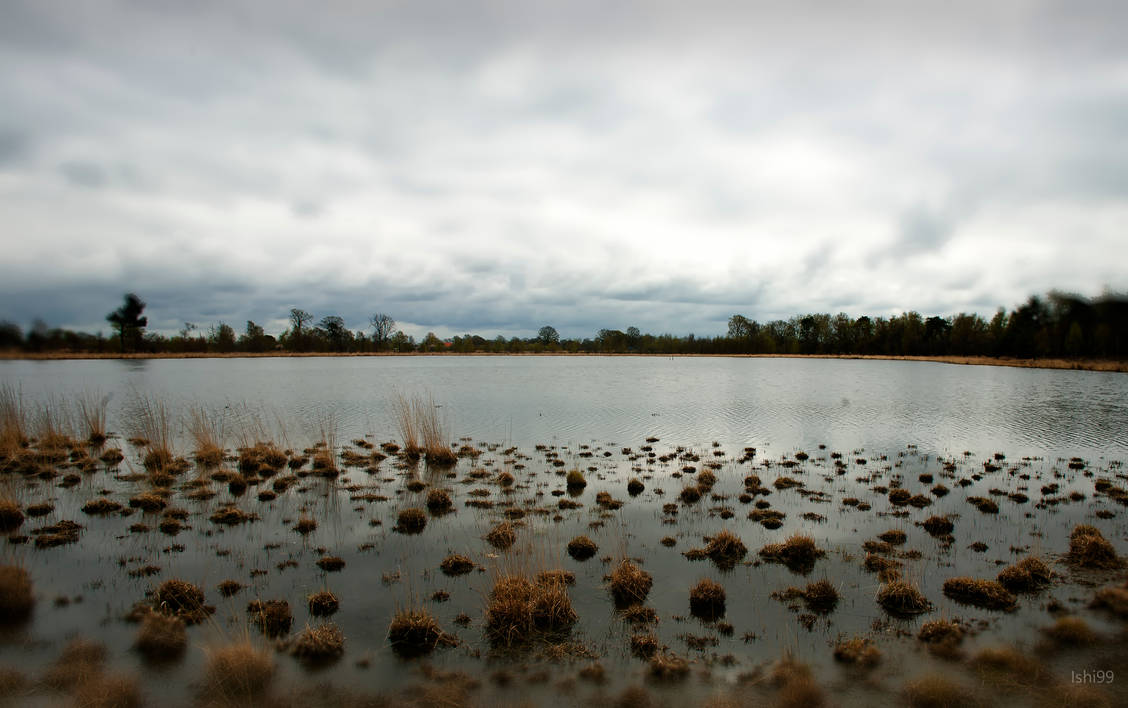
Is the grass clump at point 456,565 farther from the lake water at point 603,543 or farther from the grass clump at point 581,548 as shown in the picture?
the grass clump at point 581,548

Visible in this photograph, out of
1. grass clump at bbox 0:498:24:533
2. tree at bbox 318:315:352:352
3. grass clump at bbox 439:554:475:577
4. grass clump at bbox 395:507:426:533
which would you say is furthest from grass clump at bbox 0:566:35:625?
tree at bbox 318:315:352:352

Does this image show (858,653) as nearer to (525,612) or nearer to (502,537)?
(525,612)

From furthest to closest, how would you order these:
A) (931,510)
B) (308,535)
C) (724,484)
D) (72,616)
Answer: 1. (724,484)
2. (931,510)
3. (308,535)
4. (72,616)

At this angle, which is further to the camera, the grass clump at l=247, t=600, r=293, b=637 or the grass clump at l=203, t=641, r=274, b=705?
the grass clump at l=247, t=600, r=293, b=637

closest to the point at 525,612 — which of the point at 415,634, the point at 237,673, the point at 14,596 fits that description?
the point at 415,634

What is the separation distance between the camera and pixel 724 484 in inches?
704

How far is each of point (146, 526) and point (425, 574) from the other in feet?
25.6

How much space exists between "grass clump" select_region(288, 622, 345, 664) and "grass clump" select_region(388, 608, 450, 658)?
76 cm

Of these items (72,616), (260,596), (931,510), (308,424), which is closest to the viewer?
(72,616)

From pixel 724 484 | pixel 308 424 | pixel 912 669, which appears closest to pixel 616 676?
pixel 912 669

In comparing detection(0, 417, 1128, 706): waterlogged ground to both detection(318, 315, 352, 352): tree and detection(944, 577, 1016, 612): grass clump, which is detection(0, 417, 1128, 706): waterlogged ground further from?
detection(318, 315, 352, 352): tree

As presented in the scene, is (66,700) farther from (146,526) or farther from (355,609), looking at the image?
(146,526)

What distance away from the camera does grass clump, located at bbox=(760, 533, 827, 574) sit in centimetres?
1131

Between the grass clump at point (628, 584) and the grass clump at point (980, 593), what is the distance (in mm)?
5364
